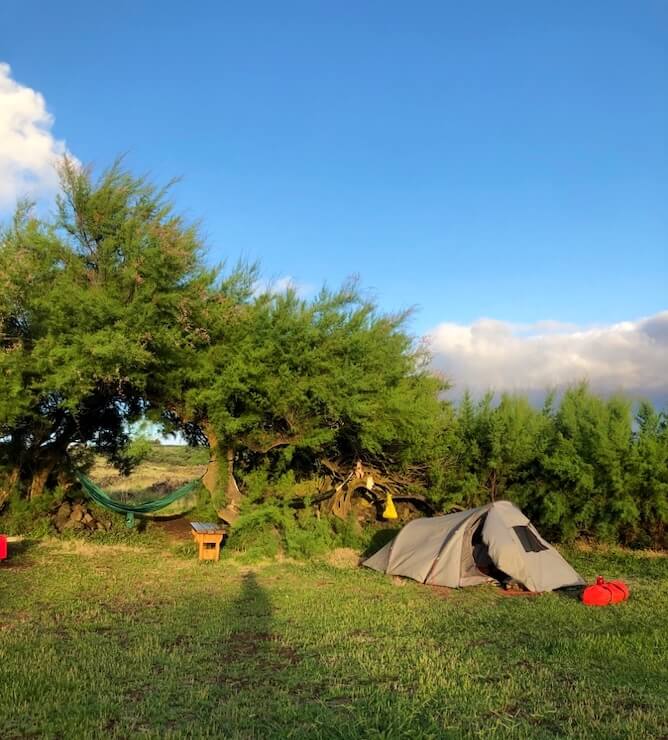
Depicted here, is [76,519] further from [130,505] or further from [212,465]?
[212,465]

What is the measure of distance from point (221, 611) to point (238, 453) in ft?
23.7

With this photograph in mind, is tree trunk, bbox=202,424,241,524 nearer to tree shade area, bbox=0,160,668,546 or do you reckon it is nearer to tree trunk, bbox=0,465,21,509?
tree shade area, bbox=0,160,668,546

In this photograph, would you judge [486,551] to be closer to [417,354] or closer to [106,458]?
[417,354]

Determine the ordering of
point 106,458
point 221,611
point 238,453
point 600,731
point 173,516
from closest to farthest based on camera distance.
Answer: point 600,731 < point 221,611 < point 238,453 < point 173,516 < point 106,458

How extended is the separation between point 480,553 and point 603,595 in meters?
2.71

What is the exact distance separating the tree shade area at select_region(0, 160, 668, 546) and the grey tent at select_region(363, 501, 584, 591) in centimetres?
306

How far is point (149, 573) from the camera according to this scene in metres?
11.2

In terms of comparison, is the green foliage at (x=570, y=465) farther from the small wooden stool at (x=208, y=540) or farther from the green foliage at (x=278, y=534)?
the small wooden stool at (x=208, y=540)

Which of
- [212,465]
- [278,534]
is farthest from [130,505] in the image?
[278,534]

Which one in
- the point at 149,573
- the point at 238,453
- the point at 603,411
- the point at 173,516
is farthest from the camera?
the point at 173,516

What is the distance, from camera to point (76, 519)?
16141mm

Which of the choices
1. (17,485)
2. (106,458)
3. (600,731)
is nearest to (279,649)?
(600,731)

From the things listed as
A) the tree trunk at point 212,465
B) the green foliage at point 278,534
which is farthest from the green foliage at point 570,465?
the tree trunk at point 212,465

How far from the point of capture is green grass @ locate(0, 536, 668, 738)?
4.38 m
